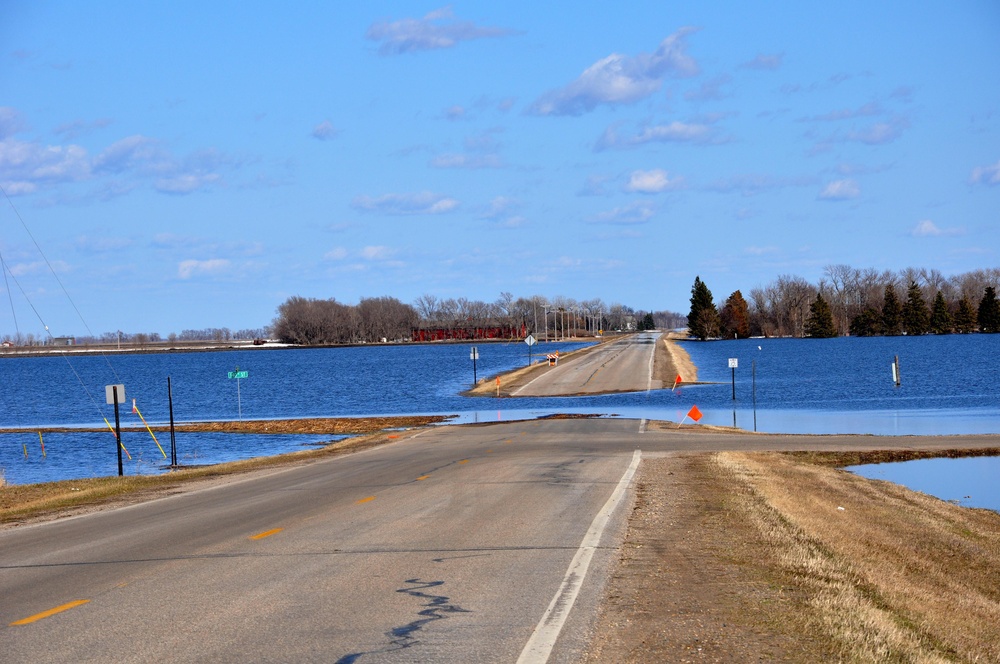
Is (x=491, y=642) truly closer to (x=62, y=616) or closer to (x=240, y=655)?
(x=240, y=655)

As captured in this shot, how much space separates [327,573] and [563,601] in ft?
9.18

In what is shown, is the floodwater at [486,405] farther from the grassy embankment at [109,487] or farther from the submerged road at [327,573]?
the submerged road at [327,573]

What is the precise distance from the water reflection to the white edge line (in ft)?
43.8

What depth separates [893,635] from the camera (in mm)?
8023

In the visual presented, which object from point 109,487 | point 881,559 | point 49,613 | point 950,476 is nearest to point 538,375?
point 950,476

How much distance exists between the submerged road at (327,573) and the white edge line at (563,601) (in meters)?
0.03

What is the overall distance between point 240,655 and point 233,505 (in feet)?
34.3

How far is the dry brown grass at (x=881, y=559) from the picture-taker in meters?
8.24

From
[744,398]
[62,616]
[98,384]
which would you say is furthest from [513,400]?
[98,384]

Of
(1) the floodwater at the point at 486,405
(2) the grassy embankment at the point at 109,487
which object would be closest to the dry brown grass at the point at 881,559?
(2) the grassy embankment at the point at 109,487

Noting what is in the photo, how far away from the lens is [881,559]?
1316 cm

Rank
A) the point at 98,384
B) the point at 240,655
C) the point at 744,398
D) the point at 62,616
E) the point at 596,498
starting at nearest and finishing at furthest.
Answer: the point at 240,655
the point at 62,616
the point at 596,498
the point at 744,398
the point at 98,384

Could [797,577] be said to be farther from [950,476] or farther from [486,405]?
[486,405]

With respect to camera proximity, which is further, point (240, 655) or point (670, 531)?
point (670, 531)
